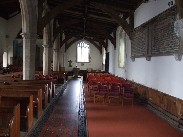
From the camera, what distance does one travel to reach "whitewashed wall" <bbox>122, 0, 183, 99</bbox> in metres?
6.88

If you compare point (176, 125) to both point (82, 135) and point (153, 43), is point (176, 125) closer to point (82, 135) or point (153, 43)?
point (82, 135)

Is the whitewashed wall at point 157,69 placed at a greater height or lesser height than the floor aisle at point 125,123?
greater

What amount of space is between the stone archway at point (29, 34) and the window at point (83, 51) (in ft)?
64.1

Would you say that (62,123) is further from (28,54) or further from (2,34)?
(2,34)

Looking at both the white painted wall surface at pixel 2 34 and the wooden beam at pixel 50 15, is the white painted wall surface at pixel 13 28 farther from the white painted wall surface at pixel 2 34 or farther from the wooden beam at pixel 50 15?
the wooden beam at pixel 50 15

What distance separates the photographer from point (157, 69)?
8547mm

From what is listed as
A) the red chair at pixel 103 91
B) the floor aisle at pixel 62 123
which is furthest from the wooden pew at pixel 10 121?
the red chair at pixel 103 91

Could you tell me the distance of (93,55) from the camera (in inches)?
1210

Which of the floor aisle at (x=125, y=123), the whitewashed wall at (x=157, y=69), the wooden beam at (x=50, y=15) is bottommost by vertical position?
the floor aisle at (x=125, y=123)

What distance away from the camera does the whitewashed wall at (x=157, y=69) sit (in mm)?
6880

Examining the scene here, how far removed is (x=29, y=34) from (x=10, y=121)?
6802mm

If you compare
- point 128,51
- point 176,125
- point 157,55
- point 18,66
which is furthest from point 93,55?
point 176,125

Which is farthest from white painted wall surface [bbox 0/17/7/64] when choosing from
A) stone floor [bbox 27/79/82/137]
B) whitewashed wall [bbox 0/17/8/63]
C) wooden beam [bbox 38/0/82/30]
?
stone floor [bbox 27/79/82/137]

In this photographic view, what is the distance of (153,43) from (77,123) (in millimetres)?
3799
